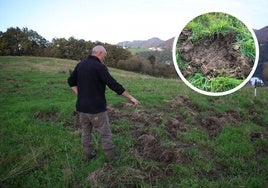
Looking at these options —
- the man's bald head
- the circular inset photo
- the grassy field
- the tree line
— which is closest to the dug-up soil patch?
the circular inset photo

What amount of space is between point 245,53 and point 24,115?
6697 mm

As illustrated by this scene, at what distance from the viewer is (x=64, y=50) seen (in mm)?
58531

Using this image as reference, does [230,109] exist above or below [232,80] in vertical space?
below

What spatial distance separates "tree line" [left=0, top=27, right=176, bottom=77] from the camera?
172 feet

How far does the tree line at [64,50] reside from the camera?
52.3m

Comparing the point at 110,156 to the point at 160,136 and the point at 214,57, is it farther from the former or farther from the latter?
the point at 214,57

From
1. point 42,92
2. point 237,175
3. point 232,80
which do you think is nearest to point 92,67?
point 232,80

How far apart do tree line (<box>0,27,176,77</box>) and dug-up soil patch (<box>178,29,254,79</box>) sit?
45.0 metres

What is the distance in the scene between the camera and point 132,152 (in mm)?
5531

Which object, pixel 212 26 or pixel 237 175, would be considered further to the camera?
pixel 237 175

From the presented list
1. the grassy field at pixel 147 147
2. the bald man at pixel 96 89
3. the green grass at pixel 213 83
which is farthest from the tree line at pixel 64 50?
the green grass at pixel 213 83

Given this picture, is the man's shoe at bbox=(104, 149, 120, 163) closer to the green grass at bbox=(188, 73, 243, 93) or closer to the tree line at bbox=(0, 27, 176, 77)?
the green grass at bbox=(188, 73, 243, 93)

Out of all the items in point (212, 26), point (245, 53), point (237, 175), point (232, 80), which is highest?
point (212, 26)

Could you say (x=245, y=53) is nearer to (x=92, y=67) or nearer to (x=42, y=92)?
(x=92, y=67)
